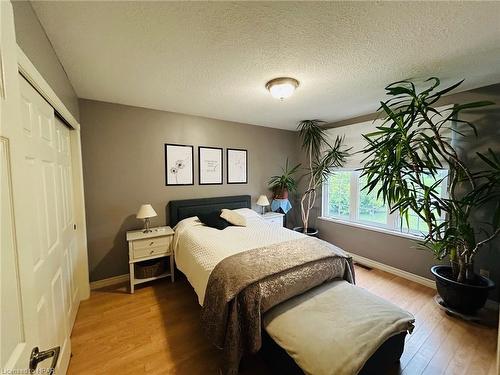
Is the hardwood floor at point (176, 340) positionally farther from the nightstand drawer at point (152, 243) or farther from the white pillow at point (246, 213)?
the white pillow at point (246, 213)

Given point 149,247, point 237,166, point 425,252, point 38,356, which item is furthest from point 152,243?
point 425,252

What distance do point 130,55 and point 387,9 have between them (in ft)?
5.82

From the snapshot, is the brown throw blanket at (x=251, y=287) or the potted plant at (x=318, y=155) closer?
the brown throw blanket at (x=251, y=287)

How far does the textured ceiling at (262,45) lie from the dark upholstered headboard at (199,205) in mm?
1477

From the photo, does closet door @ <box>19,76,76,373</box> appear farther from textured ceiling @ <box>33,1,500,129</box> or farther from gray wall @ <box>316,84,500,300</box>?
gray wall @ <box>316,84,500,300</box>

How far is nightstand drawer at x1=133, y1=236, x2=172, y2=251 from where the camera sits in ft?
8.21

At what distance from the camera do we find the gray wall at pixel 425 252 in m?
2.21

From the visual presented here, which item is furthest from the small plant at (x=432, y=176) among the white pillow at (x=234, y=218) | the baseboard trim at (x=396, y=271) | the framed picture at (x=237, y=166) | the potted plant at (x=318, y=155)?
the framed picture at (x=237, y=166)

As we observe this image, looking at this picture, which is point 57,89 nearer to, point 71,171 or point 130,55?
point 130,55

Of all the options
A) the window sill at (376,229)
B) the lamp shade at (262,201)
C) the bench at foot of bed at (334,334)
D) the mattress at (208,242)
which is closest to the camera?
the bench at foot of bed at (334,334)

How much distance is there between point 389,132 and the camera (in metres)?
2.12

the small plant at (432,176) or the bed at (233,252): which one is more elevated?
the small plant at (432,176)

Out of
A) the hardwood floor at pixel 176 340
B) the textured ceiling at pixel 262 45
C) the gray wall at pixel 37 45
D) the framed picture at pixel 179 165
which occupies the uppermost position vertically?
the textured ceiling at pixel 262 45

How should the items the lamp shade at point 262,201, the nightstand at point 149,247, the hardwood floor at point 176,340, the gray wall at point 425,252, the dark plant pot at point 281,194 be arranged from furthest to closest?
the dark plant pot at point 281,194 → the lamp shade at point 262,201 → the nightstand at point 149,247 → the gray wall at point 425,252 → the hardwood floor at point 176,340
